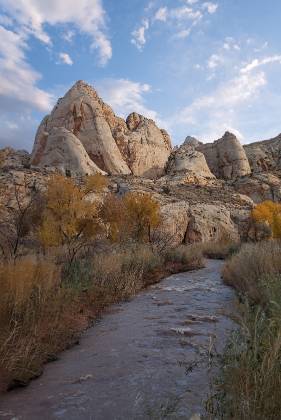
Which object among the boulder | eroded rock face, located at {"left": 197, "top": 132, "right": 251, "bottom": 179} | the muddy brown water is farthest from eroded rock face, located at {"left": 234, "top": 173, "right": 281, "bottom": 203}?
the muddy brown water

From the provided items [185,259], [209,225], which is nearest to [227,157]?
[209,225]

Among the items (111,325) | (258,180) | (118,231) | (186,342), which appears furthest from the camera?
(258,180)

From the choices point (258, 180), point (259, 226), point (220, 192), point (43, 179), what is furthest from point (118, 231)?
point (258, 180)

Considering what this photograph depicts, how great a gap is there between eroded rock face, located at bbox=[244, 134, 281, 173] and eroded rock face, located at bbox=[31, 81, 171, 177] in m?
17.1

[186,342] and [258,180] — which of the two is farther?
[258,180]

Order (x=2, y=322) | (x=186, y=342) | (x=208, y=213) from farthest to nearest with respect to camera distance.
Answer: (x=208, y=213)
(x=186, y=342)
(x=2, y=322)

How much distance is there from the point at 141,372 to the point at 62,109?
4680cm

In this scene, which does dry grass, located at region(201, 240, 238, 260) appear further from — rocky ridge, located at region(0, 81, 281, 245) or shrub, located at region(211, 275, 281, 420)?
shrub, located at region(211, 275, 281, 420)

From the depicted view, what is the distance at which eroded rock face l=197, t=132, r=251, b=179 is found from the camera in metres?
56.1

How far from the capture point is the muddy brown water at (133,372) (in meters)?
3.13

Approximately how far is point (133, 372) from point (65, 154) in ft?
122

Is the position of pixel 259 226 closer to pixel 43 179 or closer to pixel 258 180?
pixel 258 180

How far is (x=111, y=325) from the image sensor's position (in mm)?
6422

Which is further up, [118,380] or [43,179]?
[43,179]
